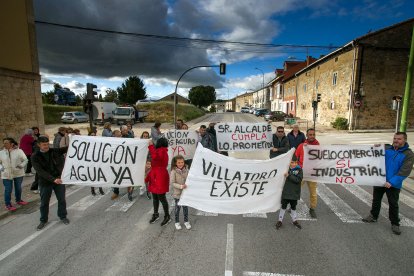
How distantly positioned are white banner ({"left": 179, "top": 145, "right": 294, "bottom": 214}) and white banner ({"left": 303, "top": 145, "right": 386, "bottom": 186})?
104 centimetres

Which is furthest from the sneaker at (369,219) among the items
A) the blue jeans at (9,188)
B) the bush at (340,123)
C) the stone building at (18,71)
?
the bush at (340,123)

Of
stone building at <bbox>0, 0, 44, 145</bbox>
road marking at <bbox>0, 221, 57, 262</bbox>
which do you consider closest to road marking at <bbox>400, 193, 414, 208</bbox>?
road marking at <bbox>0, 221, 57, 262</bbox>

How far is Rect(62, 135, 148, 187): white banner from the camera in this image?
18.2 feet

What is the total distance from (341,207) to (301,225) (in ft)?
5.50

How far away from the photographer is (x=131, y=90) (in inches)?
2793

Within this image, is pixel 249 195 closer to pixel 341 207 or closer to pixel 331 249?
pixel 331 249

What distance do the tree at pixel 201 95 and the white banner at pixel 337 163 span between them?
92298mm

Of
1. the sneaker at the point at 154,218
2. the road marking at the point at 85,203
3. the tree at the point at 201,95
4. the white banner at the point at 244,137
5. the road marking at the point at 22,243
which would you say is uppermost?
the tree at the point at 201,95

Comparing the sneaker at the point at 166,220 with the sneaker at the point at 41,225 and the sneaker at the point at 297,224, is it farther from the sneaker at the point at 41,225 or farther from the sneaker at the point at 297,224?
the sneaker at the point at 297,224

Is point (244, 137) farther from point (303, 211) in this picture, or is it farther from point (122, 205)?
point (122, 205)

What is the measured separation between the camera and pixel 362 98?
23812mm

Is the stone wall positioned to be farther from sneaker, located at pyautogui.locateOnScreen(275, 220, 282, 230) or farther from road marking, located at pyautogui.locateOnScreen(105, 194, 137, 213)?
sneaker, located at pyautogui.locateOnScreen(275, 220, 282, 230)

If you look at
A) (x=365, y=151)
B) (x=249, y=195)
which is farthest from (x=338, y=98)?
(x=249, y=195)

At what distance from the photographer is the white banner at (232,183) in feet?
15.8
